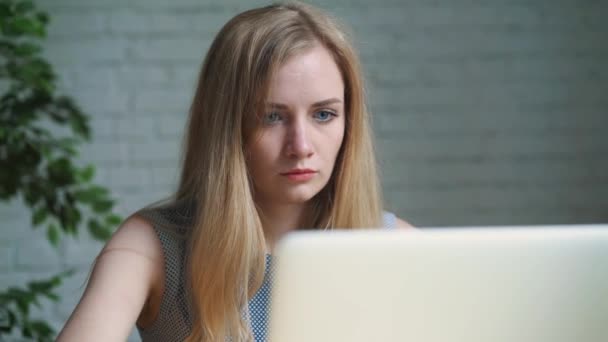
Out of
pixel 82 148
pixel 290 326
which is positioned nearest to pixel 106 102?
pixel 82 148

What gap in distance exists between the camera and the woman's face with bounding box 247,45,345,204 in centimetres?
123

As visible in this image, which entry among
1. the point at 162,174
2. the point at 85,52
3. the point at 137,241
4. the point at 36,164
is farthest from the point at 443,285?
the point at 85,52

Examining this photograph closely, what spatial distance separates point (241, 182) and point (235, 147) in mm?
51

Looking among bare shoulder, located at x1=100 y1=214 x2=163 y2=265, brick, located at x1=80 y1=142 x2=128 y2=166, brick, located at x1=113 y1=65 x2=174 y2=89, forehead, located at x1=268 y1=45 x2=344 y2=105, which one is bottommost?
brick, located at x1=80 y1=142 x2=128 y2=166

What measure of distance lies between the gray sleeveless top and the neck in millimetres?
52

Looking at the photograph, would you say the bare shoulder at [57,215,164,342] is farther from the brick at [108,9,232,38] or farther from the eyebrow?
the brick at [108,9,232,38]

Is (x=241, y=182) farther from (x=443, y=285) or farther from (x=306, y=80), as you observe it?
(x=443, y=285)

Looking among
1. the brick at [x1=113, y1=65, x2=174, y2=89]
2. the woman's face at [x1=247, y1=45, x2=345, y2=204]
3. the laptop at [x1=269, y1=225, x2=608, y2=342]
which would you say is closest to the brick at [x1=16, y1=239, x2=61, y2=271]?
the brick at [x1=113, y1=65, x2=174, y2=89]

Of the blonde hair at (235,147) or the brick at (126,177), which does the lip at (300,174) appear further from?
the brick at (126,177)

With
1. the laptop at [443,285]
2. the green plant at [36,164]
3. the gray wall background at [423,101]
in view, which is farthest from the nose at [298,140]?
the gray wall background at [423,101]

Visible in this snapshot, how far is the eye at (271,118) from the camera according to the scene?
123 centimetres

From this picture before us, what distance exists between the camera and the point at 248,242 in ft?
4.13

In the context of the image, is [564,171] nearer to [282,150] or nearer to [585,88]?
[585,88]

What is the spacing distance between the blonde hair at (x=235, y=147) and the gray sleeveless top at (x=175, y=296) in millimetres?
25
